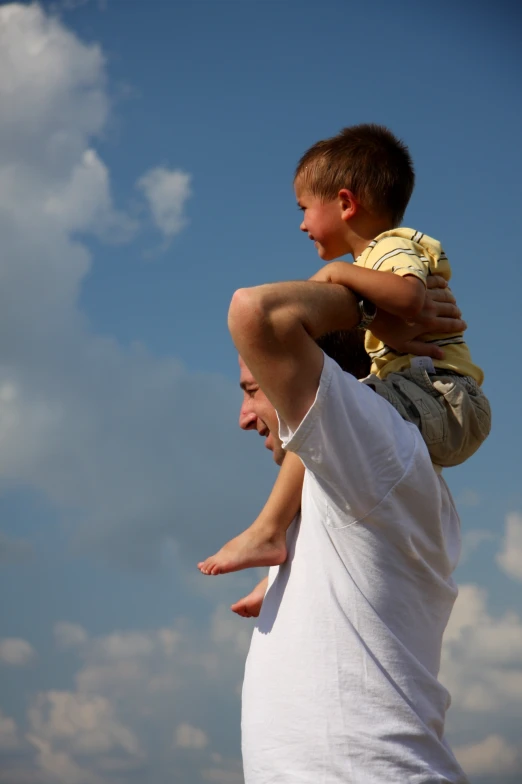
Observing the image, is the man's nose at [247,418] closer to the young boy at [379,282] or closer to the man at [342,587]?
the young boy at [379,282]

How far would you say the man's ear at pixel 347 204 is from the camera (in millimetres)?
A: 3547

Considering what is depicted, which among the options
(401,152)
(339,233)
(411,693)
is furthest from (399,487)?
(401,152)

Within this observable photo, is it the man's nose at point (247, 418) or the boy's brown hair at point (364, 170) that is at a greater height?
the boy's brown hair at point (364, 170)

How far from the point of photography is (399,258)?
306cm

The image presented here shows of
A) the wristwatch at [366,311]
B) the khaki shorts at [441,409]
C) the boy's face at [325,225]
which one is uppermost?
the boy's face at [325,225]

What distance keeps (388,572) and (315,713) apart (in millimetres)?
473

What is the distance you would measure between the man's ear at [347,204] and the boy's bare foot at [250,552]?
1.39 metres

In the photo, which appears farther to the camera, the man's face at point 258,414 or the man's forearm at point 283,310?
the man's face at point 258,414

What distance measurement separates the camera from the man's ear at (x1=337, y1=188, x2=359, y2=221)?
3.55 metres

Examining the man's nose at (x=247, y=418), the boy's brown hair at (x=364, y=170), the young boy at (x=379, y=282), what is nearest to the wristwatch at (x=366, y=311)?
the young boy at (x=379, y=282)

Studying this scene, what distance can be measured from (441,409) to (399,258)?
58 centimetres

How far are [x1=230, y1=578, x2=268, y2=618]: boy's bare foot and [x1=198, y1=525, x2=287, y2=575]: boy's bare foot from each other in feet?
0.72

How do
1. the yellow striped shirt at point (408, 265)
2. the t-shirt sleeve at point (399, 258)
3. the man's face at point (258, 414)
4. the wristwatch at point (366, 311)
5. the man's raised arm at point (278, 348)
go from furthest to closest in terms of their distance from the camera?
the man's face at point (258, 414) → the yellow striped shirt at point (408, 265) → the t-shirt sleeve at point (399, 258) → the wristwatch at point (366, 311) → the man's raised arm at point (278, 348)

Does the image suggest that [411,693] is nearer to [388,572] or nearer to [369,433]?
[388,572]
